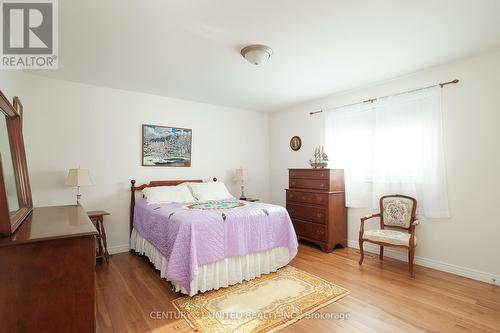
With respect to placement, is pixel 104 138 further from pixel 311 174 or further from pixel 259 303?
pixel 311 174

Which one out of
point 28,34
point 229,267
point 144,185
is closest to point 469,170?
point 229,267

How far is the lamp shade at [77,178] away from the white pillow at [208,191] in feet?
4.77

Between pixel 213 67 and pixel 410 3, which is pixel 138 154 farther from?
pixel 410 3

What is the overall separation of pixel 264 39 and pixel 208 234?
1.99 meters

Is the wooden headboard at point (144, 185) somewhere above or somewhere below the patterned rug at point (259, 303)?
above

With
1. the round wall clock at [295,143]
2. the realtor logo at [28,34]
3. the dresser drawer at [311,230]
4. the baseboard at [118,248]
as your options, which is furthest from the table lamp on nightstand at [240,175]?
the realtor logo at [28,34]

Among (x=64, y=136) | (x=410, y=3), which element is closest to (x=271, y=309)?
(x=410, y=3)

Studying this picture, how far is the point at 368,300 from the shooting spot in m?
2.40

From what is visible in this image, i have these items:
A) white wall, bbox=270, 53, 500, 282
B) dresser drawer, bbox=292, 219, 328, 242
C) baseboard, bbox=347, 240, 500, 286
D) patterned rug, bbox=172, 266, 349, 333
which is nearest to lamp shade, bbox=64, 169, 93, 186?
patterned rug, bbox=172, 266, 349, 333

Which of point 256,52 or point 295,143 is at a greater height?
point 256,52

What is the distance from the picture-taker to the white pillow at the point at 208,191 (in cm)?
400

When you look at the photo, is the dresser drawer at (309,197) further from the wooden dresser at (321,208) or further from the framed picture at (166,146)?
the framed picture at (166,146)

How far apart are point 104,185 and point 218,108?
241cm

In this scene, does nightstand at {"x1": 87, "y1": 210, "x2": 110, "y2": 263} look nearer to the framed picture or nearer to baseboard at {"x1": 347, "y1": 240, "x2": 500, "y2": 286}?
the framed picture
